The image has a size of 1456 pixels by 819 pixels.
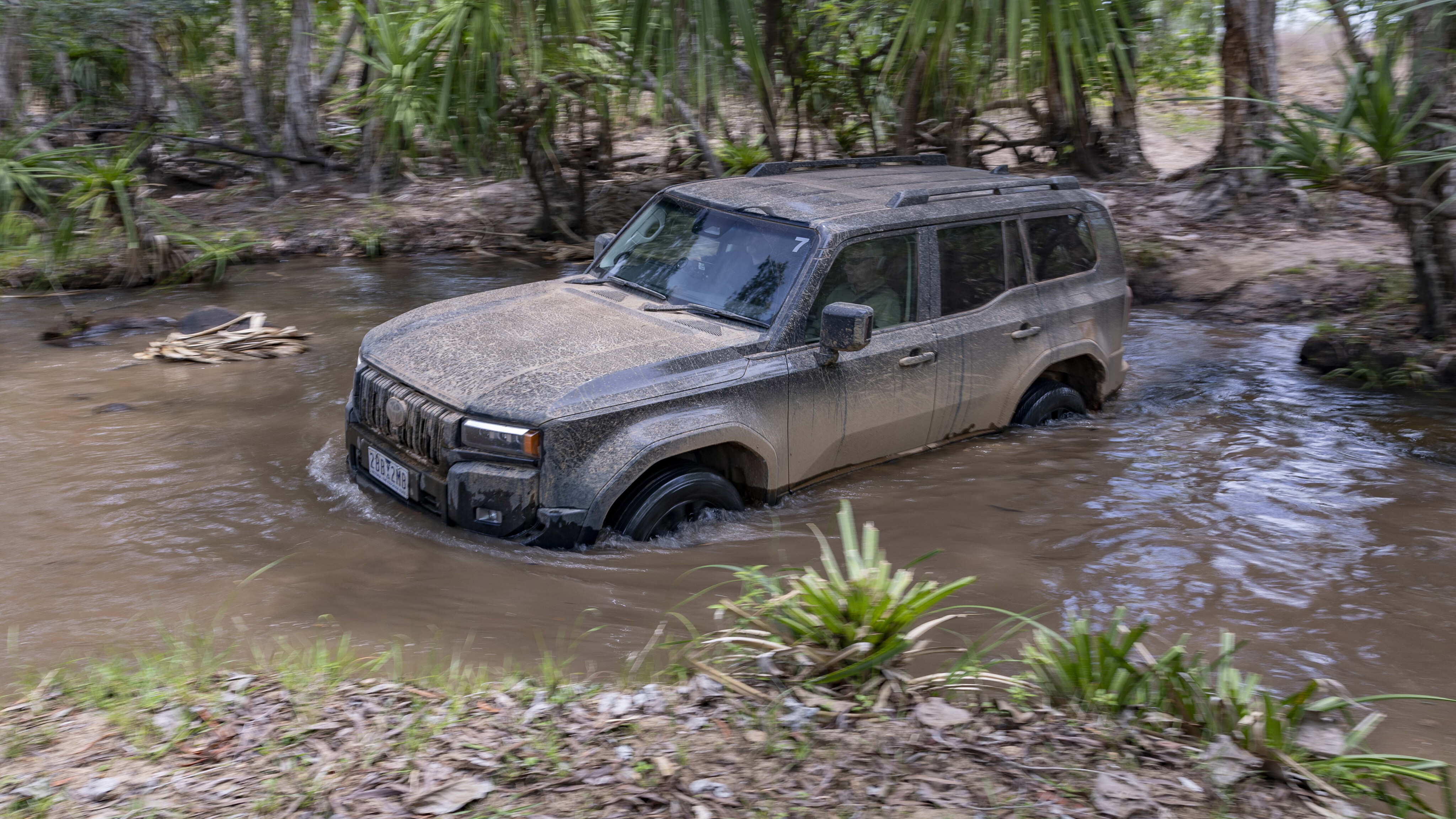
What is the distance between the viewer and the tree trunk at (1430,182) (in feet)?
22.8

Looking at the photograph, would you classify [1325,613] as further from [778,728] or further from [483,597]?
[483,597]

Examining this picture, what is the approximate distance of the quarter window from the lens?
4988 millimetres

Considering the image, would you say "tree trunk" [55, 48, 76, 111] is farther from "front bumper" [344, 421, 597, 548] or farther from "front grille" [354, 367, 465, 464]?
"front bumper" [344, 421, 597, 548]

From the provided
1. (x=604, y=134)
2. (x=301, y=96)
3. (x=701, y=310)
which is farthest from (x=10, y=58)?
(x=701, y=310)

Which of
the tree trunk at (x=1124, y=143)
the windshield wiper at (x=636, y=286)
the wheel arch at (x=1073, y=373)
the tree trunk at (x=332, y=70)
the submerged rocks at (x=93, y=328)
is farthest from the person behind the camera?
the tree trunk at (x=332, y=70)

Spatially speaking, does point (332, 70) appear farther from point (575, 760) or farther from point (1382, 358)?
point (575, 760)

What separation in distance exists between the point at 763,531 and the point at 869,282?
1328mm

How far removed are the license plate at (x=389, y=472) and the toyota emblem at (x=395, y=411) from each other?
166 mm

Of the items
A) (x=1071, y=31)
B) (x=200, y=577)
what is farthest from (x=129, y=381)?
(x=1071, y=31)

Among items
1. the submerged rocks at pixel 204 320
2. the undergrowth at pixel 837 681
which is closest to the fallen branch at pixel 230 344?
the submerged rocks at pixel 204 320

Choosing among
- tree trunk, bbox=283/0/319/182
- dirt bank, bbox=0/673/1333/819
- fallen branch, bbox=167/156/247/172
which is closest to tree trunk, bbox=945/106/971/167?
dirt bank, bbox=0/673/1333/819

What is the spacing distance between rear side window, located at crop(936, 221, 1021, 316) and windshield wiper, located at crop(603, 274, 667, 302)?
4.76 ft

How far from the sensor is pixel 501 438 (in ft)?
13.8

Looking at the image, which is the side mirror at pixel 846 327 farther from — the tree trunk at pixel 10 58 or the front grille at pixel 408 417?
the tree trunk at pixel 10 58
